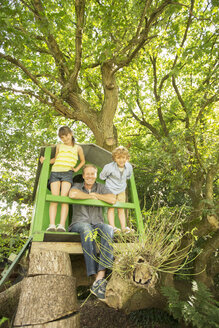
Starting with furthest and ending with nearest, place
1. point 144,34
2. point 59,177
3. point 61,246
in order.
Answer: point 144,34, point 59,177, point 61,246

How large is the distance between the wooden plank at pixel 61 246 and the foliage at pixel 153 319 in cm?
450

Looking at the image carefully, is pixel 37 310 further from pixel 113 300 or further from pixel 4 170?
pixel 4 170

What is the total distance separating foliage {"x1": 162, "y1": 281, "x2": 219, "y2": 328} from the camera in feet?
14.1

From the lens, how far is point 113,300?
2.61 meters

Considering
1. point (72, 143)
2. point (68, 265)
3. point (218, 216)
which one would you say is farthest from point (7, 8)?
point (218, 216)

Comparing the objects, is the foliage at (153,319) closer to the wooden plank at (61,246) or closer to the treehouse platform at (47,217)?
the treehouse platform at (47,217)

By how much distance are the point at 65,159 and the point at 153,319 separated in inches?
219

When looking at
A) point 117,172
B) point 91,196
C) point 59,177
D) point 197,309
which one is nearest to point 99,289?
point 91,196

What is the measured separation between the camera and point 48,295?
254cm

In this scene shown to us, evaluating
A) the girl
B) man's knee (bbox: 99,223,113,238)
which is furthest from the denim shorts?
man's knee (bbox: 99,223,113,238)

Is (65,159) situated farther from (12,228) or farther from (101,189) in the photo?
(12,228)

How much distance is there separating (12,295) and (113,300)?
89.3 inches

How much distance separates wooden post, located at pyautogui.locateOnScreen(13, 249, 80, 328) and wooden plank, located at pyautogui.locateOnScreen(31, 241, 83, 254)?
0.62 feet

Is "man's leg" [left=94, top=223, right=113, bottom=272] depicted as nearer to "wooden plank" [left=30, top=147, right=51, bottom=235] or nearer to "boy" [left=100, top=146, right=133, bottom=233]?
"wooden plank" [left=30, top=147, right=51, bottom=235]
